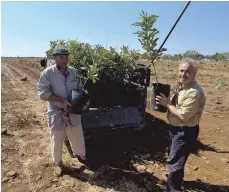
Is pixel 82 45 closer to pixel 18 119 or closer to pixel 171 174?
pixel 18 119

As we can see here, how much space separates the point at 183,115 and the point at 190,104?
0.15 meters

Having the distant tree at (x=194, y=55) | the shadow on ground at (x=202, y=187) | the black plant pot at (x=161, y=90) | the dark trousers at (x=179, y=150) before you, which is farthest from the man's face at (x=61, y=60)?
the distant tree at (x=194, y=55)

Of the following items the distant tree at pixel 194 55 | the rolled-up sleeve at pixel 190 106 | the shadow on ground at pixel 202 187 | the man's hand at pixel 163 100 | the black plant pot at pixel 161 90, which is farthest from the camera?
the distant tree at pixel 194 55

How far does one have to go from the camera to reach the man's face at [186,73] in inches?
130

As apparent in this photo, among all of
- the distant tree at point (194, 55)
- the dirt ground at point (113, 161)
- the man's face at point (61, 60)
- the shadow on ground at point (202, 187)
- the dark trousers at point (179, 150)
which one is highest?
the distant tree at point (194, 55)

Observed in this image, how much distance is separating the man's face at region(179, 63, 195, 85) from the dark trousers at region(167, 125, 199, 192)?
0.59 meters

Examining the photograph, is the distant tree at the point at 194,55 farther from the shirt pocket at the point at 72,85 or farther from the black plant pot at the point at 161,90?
the black plant pot at the point at 161,90

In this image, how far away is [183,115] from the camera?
128 inches

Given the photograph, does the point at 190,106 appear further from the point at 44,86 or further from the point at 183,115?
the point at 44,86

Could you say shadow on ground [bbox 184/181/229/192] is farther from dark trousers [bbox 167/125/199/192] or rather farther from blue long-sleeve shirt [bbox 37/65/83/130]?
blue long-sleeve shirt [bbox 37/65/83/130]

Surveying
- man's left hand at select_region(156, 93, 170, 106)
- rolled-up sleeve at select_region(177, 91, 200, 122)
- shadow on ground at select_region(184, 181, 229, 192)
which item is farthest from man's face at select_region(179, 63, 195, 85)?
shadow on ground at select_region(184, 181, 229, 192)

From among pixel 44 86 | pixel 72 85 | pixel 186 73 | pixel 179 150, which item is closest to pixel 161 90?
pixel 186 73

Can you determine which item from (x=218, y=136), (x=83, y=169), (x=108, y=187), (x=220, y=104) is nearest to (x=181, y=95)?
(x=108, y=187)

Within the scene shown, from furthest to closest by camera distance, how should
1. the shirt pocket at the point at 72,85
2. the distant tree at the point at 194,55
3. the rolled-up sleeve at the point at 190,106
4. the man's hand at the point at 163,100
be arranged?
1. the distant tree at the point at 194,55
2. the shirt pocket at the point at 72,85
3. the man's hand at the point at 163,100
4. the rolled-up sleeve at the point at 190,106
